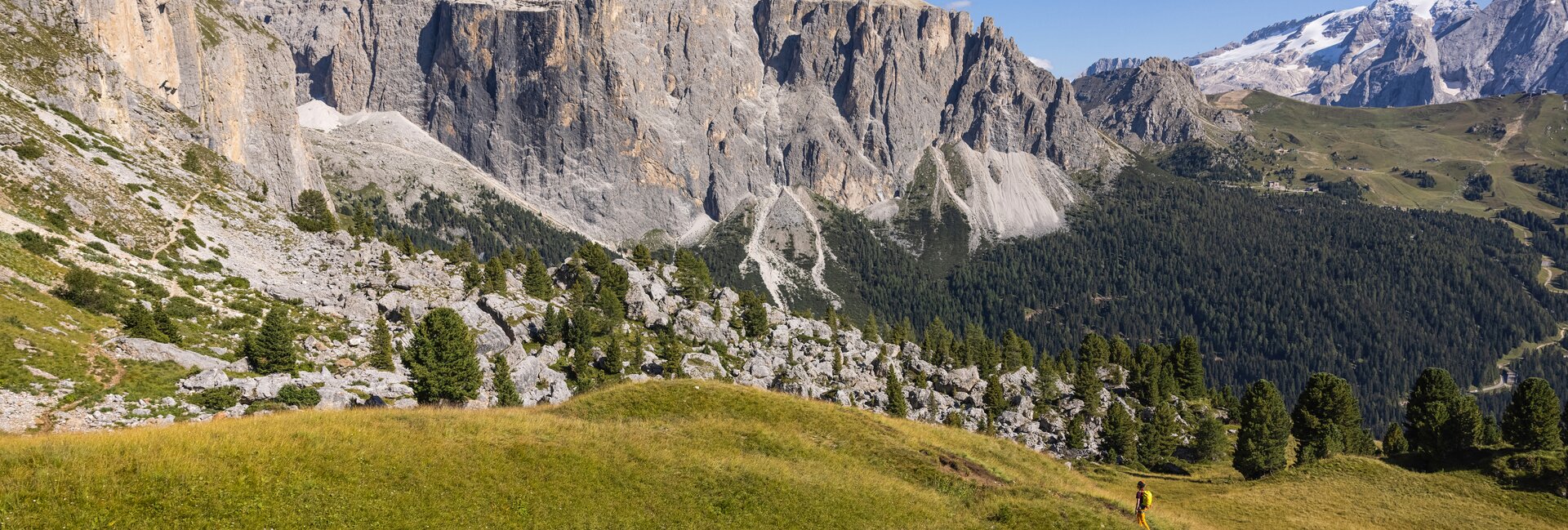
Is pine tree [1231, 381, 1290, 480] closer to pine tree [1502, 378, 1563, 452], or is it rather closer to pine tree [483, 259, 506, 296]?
pine tree [1502, 378, 1563, 452]

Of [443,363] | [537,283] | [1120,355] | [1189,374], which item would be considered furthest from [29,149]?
[1189,374]

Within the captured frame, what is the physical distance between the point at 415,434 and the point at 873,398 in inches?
3314

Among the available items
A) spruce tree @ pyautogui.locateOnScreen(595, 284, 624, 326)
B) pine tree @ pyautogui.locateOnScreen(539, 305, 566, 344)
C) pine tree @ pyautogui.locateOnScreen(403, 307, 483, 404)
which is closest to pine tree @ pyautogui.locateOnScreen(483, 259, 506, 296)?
pine tree @ pyautogui.locateOnScreen(539, 305, 566, 344)

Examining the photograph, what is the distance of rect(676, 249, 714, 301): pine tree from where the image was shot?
Result: 121 meters

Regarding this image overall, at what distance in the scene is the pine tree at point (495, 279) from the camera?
9600cm

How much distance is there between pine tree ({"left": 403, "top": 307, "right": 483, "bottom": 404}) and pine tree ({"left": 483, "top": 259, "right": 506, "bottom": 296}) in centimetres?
3104

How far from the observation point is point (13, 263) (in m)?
47.1

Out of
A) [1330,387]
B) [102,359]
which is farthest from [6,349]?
[1330,387]

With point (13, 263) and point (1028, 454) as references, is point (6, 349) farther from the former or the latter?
point (1028, 454)

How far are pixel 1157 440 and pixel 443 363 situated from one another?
8819 cm

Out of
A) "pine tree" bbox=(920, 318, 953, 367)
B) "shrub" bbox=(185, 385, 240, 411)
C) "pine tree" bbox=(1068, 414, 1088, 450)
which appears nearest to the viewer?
"shrub" bbox=(185, 385, 240, 411)

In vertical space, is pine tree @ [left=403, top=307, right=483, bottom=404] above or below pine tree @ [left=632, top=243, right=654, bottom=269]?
below

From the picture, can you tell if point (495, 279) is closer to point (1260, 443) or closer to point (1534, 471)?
point (1260, 443)

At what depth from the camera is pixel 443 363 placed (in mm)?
59750
